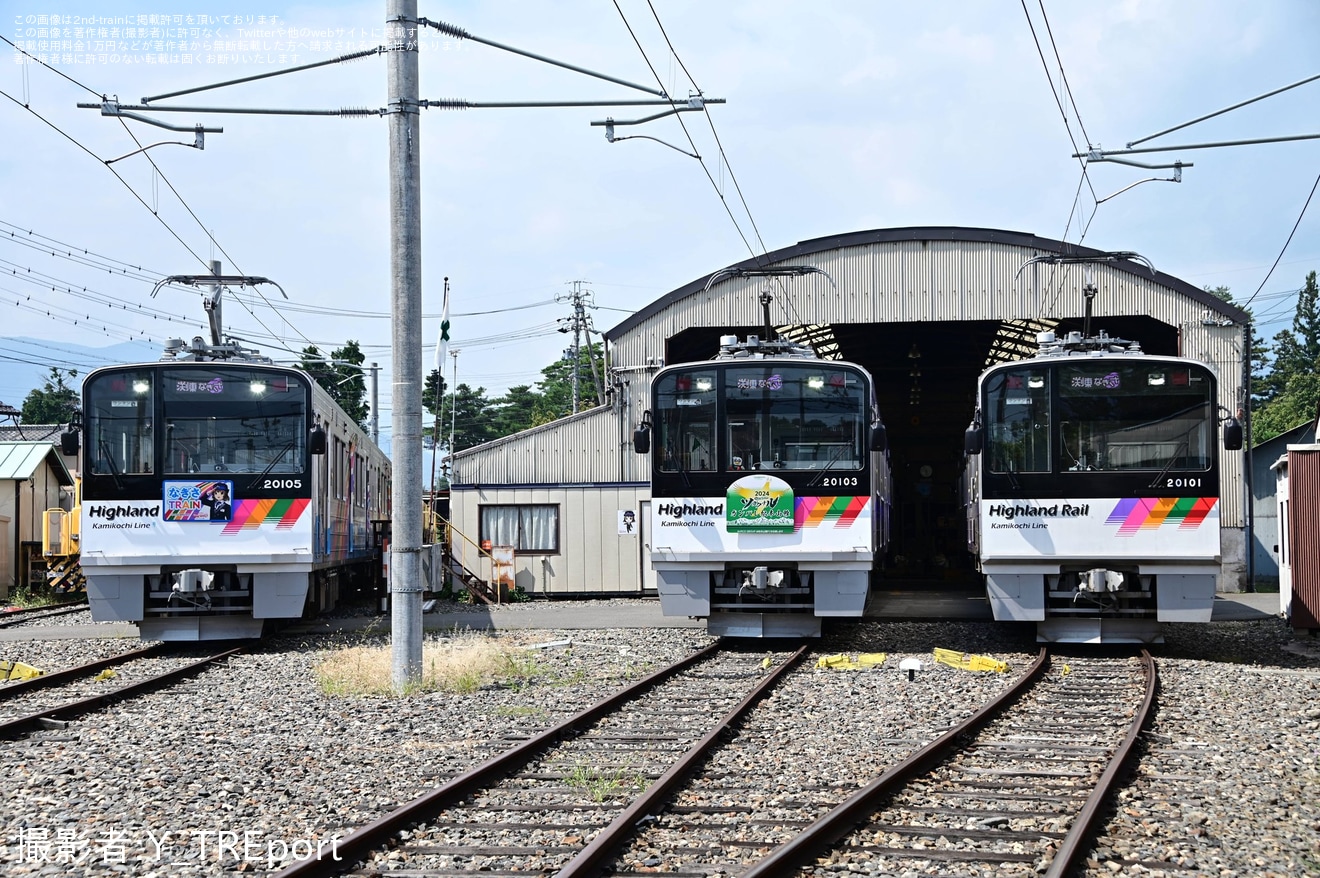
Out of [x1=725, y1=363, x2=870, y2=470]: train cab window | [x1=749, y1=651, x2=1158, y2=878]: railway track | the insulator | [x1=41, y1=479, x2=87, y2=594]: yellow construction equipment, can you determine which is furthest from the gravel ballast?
[x1=41, y1=479, x2=87, y2=594]: yellow construction equipment

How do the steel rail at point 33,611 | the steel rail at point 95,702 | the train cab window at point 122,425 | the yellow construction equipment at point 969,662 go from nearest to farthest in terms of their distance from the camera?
1. the steel rail at point 95,702
2. the yellow construction equipment at point 969,662
3. the train cab window at point 122,425
4. the steel rail at point 33,611

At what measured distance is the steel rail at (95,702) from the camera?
8.62 m

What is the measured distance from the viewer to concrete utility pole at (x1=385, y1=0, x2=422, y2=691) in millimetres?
10789

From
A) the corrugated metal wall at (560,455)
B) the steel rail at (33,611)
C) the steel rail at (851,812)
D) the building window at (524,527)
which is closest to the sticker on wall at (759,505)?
the steel rail at (851,812)

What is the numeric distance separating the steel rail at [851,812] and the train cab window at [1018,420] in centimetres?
454

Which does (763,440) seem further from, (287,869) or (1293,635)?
(287,869)

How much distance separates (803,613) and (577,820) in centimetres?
785

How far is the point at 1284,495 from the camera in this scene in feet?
54.5

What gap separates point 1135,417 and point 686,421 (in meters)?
4.45

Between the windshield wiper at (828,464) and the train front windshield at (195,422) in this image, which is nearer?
the windshield wiper at (828,464)

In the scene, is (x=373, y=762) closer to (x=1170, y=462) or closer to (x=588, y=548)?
(x=1170, y=462)

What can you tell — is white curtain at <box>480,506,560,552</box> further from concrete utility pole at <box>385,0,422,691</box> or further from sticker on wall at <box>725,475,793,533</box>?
concrete utility pole at <box>385,0,422,691</box>

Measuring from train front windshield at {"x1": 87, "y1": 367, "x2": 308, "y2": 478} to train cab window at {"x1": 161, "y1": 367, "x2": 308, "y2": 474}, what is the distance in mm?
10

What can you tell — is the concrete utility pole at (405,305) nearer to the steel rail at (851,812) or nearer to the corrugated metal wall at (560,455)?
the steel rail at (851,812)
